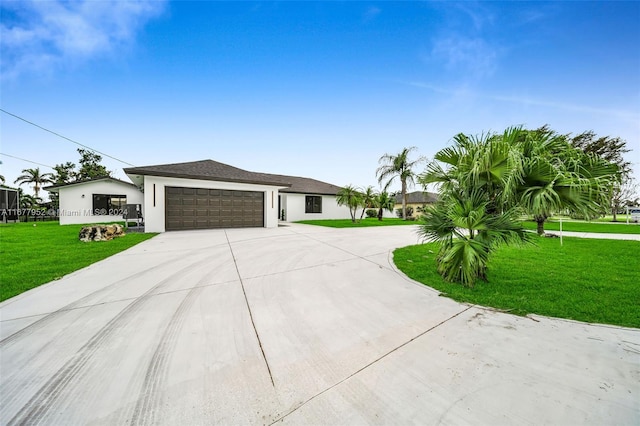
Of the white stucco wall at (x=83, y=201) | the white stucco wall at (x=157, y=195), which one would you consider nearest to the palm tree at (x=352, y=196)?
the white stucco wall at (x=157, y=195)

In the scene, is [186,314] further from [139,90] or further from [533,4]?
[139,90]

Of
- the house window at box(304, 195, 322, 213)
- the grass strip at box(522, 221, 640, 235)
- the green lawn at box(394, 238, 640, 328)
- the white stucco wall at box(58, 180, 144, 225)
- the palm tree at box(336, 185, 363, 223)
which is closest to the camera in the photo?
the green lawn at box(394, 238, 640, 328)

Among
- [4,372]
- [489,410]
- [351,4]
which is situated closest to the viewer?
[489,410]

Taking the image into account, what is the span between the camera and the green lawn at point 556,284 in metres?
2.96

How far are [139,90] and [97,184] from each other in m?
8.00

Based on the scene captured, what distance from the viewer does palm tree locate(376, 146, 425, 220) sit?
2070 cm

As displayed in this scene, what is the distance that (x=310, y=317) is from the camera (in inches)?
109

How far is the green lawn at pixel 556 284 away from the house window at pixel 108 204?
20367mm

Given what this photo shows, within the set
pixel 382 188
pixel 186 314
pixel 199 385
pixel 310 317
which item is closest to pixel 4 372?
pixel 186 314

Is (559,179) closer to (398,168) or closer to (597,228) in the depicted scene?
(398,168)

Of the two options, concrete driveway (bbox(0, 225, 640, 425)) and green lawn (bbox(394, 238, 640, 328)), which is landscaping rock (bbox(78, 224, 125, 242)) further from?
green lawn (bbox(394, 238, 640, 328))

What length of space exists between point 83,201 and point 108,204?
1283 mm

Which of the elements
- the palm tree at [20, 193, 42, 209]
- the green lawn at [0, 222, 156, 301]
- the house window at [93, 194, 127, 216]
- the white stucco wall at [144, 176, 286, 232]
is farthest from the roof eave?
the palm tree at [20, 193, 42, 209]

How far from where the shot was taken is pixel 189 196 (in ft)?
37.7
